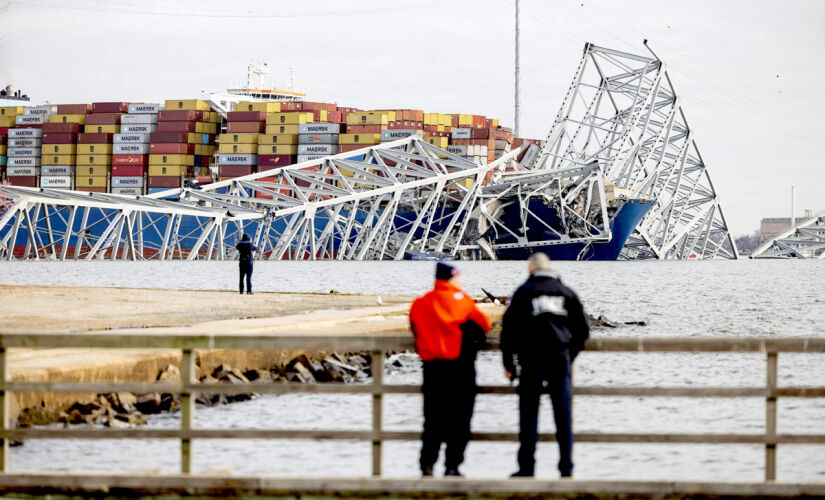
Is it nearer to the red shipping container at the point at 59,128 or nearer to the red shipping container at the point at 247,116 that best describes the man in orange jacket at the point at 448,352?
the red shipping container at the point at 247,116

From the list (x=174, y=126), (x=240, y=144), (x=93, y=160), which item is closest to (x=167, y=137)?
(x=174, y=126)

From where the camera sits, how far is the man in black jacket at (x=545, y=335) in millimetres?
7539

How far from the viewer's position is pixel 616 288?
58438 millimetres

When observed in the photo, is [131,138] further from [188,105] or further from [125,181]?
[188,105]

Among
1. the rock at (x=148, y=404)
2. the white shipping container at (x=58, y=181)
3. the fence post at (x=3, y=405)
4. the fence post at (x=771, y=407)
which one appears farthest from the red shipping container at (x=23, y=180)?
the fence post at (x=771, y=407)

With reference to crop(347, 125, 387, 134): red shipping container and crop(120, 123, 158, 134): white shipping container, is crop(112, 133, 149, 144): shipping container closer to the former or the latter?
crop(120, 123, 158, 134): white shipping container

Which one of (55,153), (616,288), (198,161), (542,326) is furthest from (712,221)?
(542,326)

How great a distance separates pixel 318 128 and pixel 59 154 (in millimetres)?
28628

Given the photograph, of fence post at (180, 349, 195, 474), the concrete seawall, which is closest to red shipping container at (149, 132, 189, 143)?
the concrete seawall

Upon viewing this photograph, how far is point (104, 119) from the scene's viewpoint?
116 meters

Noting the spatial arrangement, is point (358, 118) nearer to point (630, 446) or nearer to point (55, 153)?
point (55, 153)

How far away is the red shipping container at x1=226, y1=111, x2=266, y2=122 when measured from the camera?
111m

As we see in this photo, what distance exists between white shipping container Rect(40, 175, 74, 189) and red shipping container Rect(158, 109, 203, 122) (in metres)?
11.9

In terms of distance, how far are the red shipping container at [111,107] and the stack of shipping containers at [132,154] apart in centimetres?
330
